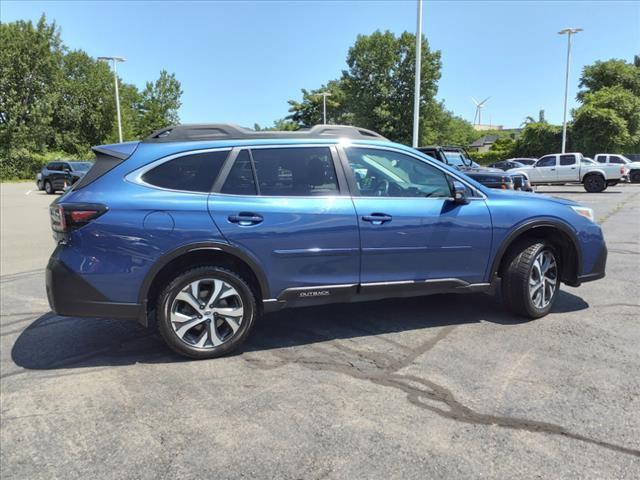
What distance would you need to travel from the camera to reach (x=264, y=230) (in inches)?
157

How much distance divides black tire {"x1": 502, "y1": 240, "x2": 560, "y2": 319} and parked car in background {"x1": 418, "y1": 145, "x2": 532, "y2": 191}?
580 centimetres

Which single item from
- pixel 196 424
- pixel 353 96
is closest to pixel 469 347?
pixel 196 424

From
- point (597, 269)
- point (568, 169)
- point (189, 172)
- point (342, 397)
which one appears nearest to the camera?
point (342, 397)

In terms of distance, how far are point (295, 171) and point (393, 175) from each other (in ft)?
2.90

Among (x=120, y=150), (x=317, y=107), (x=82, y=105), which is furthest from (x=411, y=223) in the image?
(x=317, y=107)

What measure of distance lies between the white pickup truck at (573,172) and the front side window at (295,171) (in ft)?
68.0

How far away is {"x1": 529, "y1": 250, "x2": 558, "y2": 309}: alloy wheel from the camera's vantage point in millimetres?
4766

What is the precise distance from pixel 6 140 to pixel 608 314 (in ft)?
163

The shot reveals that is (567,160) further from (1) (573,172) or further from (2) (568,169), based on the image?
(1) (573,172)

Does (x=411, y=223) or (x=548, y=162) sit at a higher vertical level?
(x=548, y=162)

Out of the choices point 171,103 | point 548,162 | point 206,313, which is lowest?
point 206,313

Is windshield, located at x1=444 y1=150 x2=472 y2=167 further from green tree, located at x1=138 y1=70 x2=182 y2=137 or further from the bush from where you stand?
green tree, located at x1=138 y1=70 x2=182 y2=137

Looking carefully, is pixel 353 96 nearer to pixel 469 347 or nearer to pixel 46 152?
pixel 46 152

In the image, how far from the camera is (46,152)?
47938 millimetres
